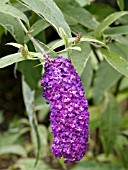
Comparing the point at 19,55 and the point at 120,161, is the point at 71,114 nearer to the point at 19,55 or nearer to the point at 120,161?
the point at 19,55

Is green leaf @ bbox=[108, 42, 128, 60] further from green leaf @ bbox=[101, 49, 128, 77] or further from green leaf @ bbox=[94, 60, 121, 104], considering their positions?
green leaf @ bbox=[101, 49, 128, 77]

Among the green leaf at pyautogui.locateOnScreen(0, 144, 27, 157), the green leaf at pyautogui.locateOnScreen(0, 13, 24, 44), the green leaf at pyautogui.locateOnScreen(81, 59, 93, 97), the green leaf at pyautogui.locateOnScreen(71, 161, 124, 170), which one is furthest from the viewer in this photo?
the green leaf at pyautogui.locateOnScreen(0, 144, 27, 157)

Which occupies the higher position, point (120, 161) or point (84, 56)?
point (84, 56)

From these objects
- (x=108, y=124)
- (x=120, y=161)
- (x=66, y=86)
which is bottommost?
(x=120, y=161)

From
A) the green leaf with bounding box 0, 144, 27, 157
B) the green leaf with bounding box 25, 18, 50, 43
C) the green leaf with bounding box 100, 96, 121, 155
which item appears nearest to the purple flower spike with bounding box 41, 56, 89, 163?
the green leaf with bounding box 25, 18, 50, 43

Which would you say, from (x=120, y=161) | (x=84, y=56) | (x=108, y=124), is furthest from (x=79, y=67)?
(x=120, y=161)

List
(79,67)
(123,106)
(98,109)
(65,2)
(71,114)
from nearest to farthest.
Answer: (71,114), (79,67), (65,2), (98,109), (123,106)

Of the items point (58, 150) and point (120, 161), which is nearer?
point (58, 150)
